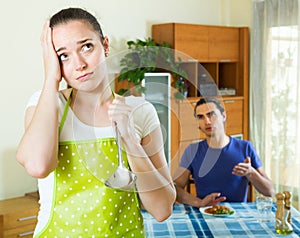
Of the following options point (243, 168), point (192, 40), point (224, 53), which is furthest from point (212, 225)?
point (224, 53)

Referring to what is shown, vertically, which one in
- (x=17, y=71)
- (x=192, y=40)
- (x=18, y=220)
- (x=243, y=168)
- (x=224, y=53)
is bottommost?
(x=18, y=220)

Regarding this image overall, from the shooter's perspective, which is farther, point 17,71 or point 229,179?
point 17,71

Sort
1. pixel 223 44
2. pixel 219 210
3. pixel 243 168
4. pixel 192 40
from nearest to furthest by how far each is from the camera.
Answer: pixel 219 210
pixel 243 168
pixel 192 40
pixel 223 44

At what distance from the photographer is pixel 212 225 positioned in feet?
8.24

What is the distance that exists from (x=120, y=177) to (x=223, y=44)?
438cm

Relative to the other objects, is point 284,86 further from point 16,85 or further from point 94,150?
point 94,150

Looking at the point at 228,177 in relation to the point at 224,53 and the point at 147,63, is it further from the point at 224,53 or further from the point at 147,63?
the point at 224,53

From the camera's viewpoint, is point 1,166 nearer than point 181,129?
No

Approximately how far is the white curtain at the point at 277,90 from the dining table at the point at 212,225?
2.40 m

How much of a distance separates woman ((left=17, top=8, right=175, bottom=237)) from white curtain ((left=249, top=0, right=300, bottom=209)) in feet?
13.0

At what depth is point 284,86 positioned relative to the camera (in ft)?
16.9

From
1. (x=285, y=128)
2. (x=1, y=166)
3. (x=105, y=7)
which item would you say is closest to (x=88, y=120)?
(x=1, y=166)

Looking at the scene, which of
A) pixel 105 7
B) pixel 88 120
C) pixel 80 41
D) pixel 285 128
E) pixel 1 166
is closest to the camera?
pixel 80 41

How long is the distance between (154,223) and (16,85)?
1.99m
